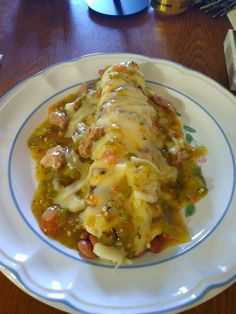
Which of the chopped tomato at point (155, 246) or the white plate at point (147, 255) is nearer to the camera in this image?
the white plate at point (147, 255)

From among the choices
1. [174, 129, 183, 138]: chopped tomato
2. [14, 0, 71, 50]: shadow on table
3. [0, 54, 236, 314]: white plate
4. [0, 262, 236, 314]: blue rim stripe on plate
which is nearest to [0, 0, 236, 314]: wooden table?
[14, 0, 71, 50]: shadow on table

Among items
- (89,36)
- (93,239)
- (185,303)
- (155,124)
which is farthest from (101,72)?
(185,303)

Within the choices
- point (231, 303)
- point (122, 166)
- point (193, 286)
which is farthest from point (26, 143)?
point (231, 303)

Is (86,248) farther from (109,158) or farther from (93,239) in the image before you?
(109,158)

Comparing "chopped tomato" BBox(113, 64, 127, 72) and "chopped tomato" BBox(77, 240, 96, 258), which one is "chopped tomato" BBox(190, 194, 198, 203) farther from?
"chopped tomato" BBox(113, 64, 127, 72)

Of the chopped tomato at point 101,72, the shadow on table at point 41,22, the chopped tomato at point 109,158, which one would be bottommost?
the chopped tomato at point 101,72

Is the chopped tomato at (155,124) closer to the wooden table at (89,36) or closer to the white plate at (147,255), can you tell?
the white plate at (147,255)

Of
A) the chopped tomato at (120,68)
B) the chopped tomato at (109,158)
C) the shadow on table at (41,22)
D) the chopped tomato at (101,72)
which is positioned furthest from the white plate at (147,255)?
the shadow on table at (41,22)
